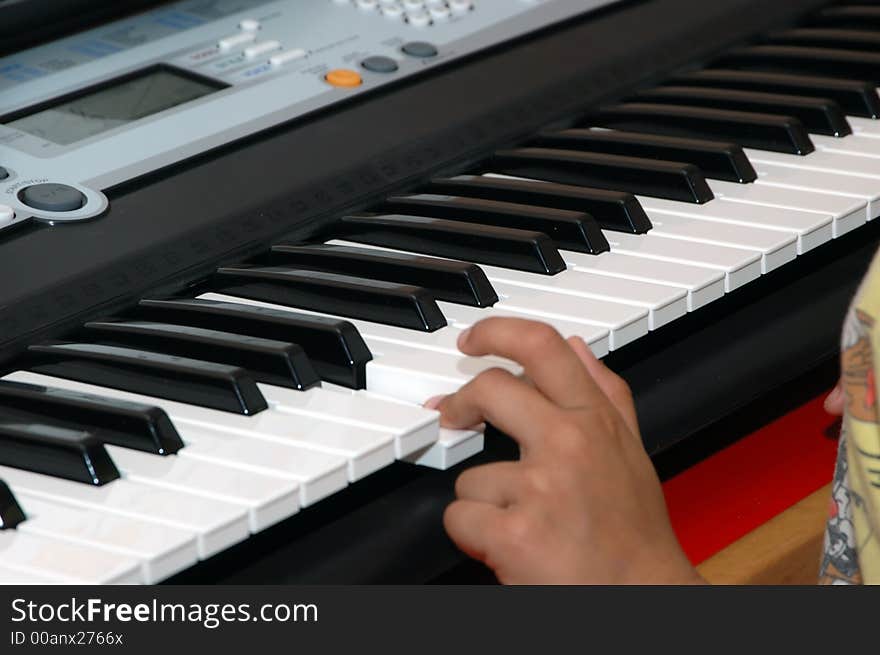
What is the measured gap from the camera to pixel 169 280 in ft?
4.00

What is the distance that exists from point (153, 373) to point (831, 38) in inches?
38.1

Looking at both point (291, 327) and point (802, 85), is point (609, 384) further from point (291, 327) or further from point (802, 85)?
point (802, 85)

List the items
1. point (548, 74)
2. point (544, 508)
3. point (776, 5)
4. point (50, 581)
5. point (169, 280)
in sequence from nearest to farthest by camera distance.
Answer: point (50, 581), point (544, 508), point (169, 280), point (548, 74), point (776, 5)

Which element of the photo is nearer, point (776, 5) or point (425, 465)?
point (425, 465)

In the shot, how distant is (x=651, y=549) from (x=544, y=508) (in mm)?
82

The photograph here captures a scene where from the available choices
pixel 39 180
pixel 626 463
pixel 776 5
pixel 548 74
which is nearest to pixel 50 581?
pixel 626 463

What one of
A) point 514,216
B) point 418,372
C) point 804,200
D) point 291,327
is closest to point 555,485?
point 418,372

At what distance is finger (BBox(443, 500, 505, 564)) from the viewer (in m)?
0.97

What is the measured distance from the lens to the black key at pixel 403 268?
1.19 meters

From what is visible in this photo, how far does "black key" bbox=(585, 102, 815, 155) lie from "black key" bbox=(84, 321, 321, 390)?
0.56m

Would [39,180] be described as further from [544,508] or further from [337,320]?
[544,508]

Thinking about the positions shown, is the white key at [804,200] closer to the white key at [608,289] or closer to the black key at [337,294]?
the white key at [608,289]

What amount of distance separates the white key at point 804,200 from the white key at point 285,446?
0.51 meters

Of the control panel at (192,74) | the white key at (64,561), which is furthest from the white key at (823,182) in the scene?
the white key at (64,561)
